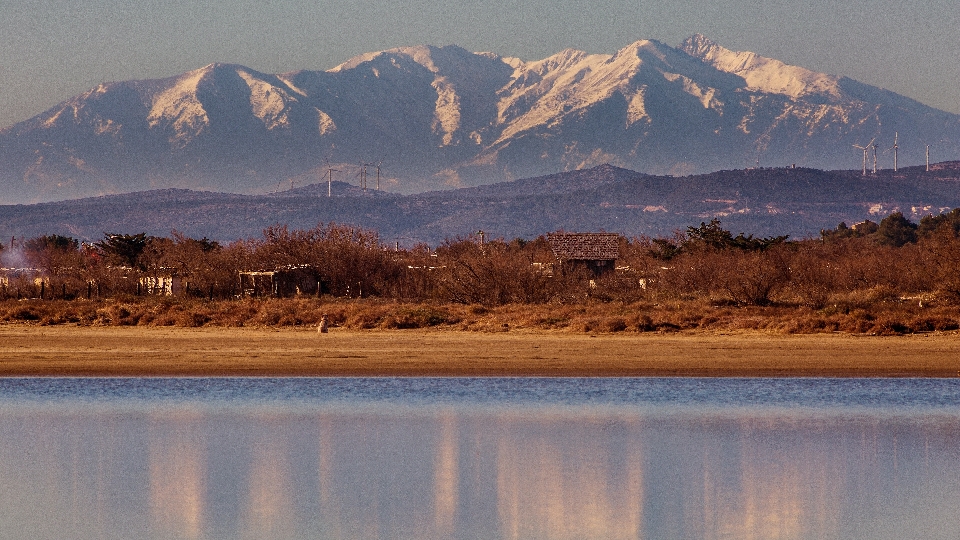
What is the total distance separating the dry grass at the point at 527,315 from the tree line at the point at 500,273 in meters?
1.94

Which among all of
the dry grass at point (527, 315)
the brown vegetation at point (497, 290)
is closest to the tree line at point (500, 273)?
the brown vegetation at point (497, 290)

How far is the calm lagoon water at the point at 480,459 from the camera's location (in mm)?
14000

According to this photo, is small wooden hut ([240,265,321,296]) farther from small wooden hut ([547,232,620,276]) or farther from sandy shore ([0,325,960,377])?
small wooden hut ([547,232,620,276])

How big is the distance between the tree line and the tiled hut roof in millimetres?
2113

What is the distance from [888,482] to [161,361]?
16.3 meters

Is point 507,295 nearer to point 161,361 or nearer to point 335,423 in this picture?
point 161,361

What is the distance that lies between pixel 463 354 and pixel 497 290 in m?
13.8

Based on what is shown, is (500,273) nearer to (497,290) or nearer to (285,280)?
(497,290)

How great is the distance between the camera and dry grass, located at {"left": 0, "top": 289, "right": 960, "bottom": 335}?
33.6 meters

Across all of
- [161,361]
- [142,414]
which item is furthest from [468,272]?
[142,414]

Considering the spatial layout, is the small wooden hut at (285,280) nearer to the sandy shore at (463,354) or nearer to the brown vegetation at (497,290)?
the brown vegetation at (497,290)

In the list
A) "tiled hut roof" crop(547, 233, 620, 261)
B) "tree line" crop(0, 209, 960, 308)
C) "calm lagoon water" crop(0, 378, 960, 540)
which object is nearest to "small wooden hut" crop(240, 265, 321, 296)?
"tree line" crop(0, 209, 960, 308)

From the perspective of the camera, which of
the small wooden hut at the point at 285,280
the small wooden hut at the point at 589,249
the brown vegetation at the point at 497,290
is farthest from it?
the small wooden hut at the point at 589,249

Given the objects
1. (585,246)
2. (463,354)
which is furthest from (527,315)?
(585,246)
